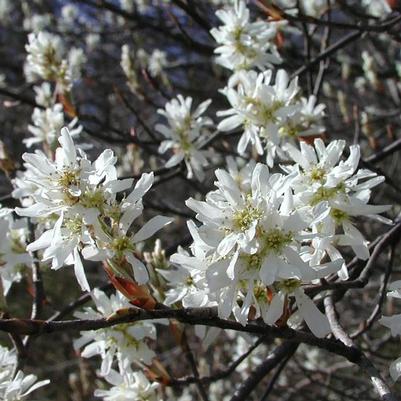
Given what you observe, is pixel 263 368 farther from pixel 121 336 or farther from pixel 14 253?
pixel 14 253

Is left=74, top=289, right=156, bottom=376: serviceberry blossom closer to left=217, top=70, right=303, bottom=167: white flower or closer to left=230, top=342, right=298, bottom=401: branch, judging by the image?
left=230, top=342, right=298, bottom=401: branch

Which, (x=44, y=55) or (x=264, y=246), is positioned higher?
(x=44, y=55)

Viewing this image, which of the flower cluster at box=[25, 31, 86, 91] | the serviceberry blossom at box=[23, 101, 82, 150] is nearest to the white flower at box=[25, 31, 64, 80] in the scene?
the flower cluster at box=[25, 31, 86, 91]

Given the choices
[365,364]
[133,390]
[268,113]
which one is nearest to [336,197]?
[365,364]

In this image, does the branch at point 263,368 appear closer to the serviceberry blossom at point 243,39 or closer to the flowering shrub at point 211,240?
the flowering shrub at point 211,240

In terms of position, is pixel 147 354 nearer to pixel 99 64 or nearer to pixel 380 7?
pixel 380 7

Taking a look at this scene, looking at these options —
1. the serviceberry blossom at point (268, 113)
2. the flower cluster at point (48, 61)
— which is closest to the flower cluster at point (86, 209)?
the serviceberry blossom at point (268, 113)
